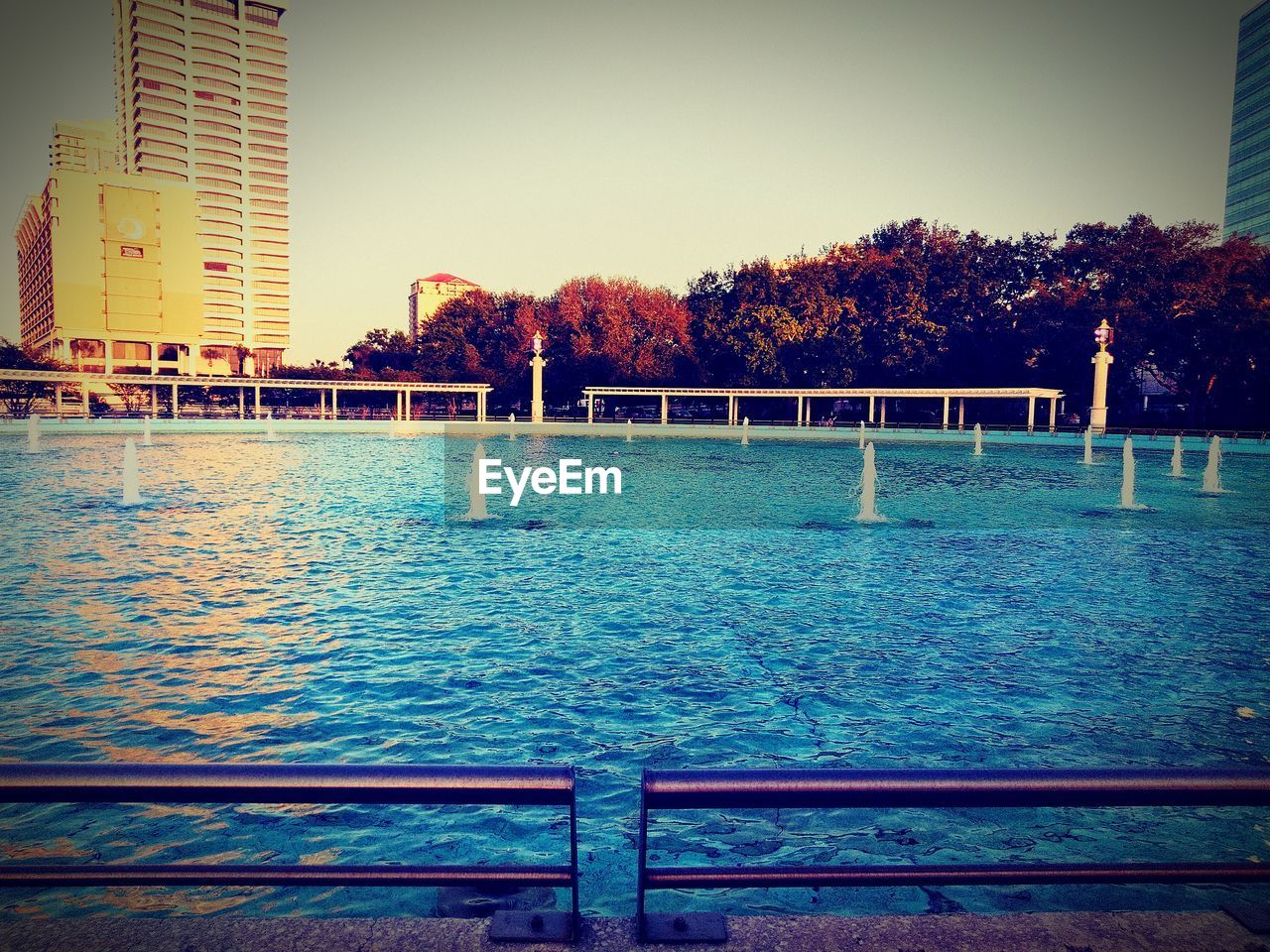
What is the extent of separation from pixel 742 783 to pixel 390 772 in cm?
90

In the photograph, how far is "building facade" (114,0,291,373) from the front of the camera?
5069 inches

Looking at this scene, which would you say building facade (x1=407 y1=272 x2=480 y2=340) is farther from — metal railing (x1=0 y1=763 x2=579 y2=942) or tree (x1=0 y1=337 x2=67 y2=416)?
metal railing (x1=0 y1=763 x2=579 y2=942)

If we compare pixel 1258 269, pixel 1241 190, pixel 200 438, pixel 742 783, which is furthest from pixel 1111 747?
pixel 1241 190

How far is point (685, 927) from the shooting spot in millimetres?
2479

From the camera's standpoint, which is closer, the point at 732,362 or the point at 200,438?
the point at 200,438

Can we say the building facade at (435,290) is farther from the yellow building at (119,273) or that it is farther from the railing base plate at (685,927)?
the railing base plate at (685,927)

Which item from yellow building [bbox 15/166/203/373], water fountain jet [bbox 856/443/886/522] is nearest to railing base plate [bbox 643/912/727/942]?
water fountain jet [bbox 856/443/886/522]

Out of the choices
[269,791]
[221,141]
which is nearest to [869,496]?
[269,791]

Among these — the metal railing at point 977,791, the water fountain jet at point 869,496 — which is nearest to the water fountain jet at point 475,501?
the water fountain jet at point 869,496

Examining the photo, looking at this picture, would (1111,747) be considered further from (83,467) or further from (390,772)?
(83,467)

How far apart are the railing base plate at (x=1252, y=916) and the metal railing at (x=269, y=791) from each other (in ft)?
6.27

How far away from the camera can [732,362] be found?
212ft

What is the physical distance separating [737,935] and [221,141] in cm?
15391

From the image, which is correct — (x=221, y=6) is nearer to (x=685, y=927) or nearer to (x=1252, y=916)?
(x=685, y=927)
